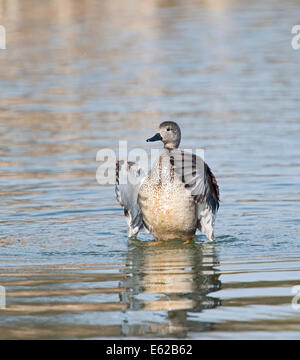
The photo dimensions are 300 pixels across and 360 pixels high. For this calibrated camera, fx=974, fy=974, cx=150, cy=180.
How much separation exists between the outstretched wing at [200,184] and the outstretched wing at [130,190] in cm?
38

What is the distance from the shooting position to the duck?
9094mm

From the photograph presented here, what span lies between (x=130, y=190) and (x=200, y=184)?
27.8 inches

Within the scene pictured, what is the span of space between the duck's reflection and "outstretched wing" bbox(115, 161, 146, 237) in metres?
0.19

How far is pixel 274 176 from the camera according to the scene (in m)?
12.1

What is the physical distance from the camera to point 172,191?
9.09m

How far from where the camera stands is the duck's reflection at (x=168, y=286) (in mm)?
6395
